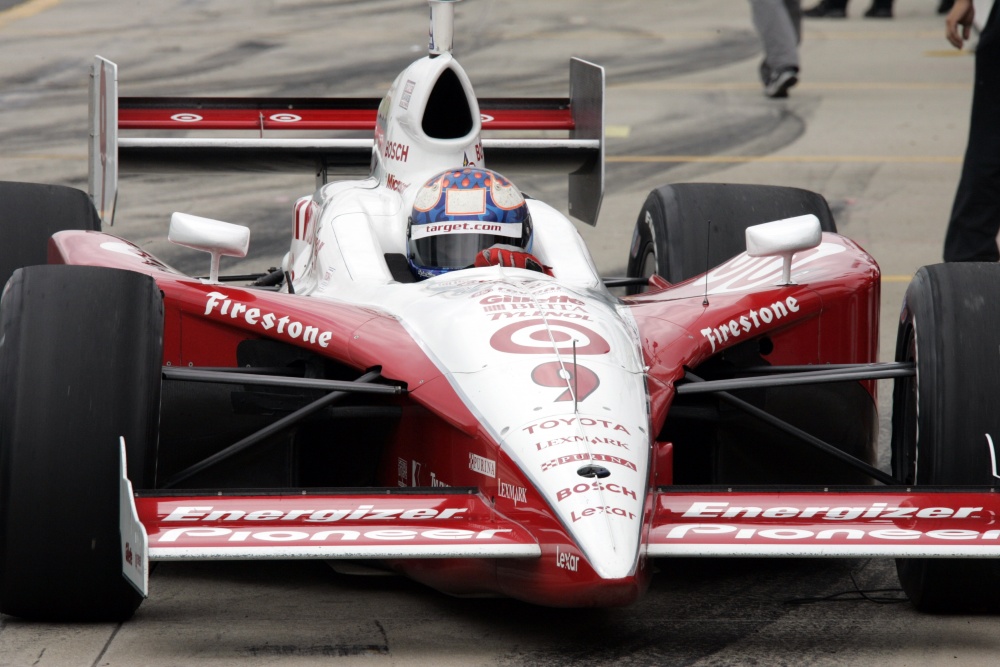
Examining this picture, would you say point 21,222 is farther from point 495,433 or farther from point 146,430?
point 495,433

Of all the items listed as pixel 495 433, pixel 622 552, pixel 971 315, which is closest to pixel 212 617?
pixel 495 433

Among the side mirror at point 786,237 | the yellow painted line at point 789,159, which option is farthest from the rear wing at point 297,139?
the yellow painted line at point 789,159

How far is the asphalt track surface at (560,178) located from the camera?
4543mm

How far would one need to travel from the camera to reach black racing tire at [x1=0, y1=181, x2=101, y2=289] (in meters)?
6.25

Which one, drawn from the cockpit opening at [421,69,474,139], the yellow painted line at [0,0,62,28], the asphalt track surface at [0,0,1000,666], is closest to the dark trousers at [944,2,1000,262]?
the asphalt track surface at [0,0,1000,666]

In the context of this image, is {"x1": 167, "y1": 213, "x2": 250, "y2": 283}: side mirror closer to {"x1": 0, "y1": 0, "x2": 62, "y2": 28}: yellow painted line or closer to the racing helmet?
the racing helmet

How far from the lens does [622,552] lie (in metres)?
4.15

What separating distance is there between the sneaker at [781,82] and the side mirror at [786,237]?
10065mm

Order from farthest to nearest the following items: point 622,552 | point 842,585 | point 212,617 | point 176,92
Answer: point 176,92 < point 842,585 < point 212,617 < point 622,552

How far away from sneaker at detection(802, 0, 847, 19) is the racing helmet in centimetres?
1621

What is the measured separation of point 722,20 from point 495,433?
16.9 m

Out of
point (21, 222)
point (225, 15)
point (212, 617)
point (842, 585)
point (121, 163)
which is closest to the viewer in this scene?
point (212, 617)

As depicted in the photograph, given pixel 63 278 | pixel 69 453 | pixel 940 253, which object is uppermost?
pixel 63 278

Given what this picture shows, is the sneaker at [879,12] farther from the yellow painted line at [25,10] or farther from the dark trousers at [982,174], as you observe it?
the dark trousers at [982,174]
